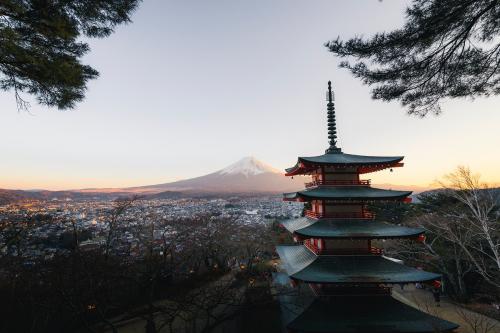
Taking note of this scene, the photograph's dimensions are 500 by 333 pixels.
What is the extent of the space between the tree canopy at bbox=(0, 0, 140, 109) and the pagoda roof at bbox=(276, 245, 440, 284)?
9.06 metres

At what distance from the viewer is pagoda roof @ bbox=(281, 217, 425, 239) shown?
10703 mm

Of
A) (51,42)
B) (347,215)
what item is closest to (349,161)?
(347,215)

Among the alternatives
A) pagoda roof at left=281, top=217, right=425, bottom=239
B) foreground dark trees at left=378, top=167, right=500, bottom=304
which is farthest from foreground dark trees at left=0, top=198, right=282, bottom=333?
foreground dark trees at left=378, top=167, right=500, bottom=304

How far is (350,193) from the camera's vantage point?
11852 mm

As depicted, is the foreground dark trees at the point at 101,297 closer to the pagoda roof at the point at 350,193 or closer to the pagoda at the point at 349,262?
the pagoda at the point at 349,262

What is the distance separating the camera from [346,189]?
12.3 meters

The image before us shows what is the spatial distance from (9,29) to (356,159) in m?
12.3

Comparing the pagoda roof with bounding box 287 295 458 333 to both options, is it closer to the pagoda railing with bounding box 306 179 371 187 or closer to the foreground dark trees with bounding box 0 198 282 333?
the foreground dark trees with bounding box 0 198 282 333

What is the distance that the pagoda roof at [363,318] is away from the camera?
9.26 metres

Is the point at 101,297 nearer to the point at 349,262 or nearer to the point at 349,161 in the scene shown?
the point at 349,262

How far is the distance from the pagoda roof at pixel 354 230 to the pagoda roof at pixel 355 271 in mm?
1170

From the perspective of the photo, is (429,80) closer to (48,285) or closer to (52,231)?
(48,285)

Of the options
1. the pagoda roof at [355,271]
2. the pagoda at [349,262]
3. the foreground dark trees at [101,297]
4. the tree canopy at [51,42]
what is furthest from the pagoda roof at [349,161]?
the tree canopy at [51,42]

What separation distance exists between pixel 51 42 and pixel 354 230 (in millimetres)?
11205
